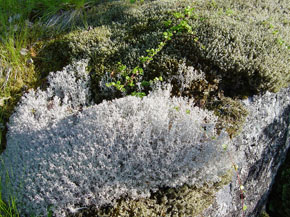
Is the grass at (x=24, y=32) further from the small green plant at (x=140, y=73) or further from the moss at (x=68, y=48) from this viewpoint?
the small green plant at (x=140, y=73)

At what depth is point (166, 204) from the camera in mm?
2570

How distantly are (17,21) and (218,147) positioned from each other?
4.45m

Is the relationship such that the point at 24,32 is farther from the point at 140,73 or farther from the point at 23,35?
the point at 140,73

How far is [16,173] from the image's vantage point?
2.69 meters

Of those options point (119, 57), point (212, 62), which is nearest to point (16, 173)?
point (119, 57)

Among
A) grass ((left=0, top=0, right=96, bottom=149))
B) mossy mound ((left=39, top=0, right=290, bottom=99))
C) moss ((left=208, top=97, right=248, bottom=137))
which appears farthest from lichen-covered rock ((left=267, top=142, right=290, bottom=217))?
grass ((left=0, top=0, right=96, bottom=149))

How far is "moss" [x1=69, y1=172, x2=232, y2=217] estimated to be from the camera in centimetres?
244

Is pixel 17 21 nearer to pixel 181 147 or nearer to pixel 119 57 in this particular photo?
pixel 119 57

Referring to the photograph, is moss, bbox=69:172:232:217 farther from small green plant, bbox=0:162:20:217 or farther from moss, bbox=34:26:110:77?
moss, bbox=34:26:110:77

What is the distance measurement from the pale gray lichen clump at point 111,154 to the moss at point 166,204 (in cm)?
7

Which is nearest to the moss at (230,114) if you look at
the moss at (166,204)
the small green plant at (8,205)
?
the moss at (166,204)

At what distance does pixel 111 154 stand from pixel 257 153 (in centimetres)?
210

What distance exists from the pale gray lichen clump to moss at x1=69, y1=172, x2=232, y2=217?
0.24 feet

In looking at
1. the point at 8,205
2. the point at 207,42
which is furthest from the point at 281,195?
the point at 8,205
